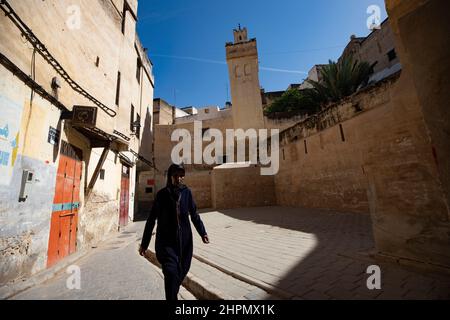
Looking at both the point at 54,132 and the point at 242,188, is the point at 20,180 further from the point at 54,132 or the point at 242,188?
the point at 242,188

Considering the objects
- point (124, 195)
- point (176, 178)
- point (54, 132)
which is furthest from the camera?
point (124, 195)

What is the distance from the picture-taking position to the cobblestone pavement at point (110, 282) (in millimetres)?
3266

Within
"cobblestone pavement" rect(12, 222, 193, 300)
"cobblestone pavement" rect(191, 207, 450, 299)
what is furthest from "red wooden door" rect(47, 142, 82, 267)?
"cobblestone pavement" rect(191, 207, 450, 299)

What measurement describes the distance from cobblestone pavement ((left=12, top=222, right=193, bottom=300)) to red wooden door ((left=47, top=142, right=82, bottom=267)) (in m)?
0.56

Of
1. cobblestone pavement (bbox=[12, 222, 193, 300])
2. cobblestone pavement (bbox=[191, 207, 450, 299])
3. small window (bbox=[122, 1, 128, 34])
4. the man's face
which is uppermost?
small window (bbox=[122, 1, 128, 34])

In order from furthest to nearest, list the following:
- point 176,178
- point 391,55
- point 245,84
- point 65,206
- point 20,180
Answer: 1. point 245,84
2. point 391,55
3. point 65,206
4. point 20,180
5. point 176,178

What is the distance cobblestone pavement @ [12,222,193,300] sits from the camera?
10.7 ft

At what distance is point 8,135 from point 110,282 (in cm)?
310

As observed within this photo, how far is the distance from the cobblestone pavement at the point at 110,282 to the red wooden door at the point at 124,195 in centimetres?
493

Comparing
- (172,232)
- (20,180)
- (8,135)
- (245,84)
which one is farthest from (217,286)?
(245,84)

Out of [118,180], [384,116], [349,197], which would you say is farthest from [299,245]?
[118,180]

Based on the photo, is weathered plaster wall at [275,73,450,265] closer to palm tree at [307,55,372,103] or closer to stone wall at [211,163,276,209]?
stone wall at [211,163,276,209]

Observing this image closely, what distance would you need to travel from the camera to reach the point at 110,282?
3824 millimetres

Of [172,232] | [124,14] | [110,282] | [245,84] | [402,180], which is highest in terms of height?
[245,84]
